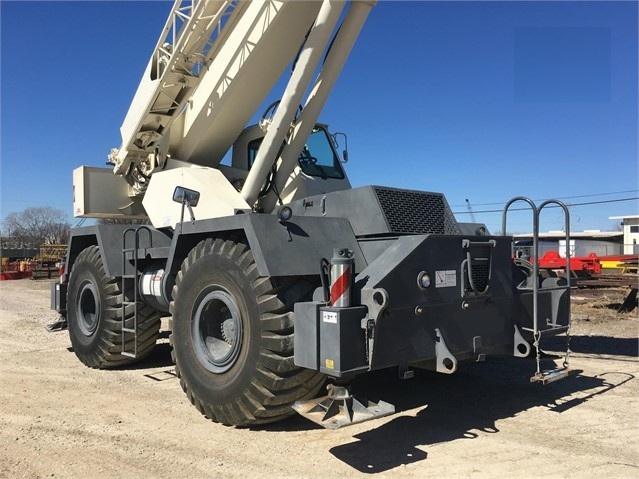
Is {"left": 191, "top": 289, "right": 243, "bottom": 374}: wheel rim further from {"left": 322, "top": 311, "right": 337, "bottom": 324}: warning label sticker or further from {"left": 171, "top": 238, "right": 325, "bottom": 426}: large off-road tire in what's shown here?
{"left": 322, "top": 311, "right": 337, "bottom": 324}: warning label sticker

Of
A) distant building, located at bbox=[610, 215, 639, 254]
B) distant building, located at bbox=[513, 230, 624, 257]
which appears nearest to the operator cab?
distant building, located at bbox=[513, 230, 624, 257]

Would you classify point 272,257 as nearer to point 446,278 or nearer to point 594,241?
point 446,278

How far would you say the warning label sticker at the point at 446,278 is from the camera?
13.7 feet

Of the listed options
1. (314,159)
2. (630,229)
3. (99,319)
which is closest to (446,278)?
(314,159)

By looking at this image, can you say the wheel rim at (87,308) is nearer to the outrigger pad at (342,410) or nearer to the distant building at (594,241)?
the outrigger pad at (342,410)

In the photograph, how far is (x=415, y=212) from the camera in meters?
5.04

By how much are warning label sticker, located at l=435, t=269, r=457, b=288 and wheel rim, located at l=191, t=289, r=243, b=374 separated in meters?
1.70

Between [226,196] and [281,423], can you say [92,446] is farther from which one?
[226,196]

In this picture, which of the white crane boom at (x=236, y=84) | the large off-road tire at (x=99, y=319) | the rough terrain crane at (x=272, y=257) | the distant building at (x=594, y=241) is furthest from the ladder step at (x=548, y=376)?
the distant building at (x=594, y=241)

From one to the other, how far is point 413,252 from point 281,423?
1.86 metres

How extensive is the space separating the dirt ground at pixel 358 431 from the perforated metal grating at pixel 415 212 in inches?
65.4

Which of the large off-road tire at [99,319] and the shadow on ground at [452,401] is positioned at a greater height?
the large off-road tire at [99,319]

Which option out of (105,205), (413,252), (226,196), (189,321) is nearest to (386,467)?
(413,252)

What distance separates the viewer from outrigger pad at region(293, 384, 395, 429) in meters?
3.60
